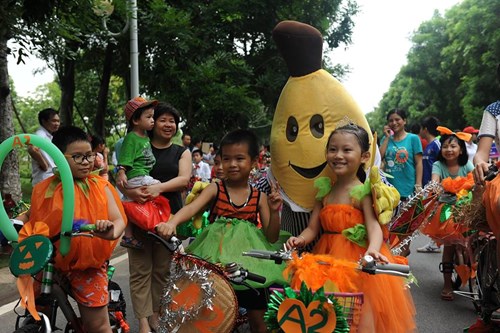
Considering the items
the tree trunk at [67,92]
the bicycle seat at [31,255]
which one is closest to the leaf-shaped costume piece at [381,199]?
the bicycle seat at [31,255]

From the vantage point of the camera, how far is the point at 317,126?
411 centimetres

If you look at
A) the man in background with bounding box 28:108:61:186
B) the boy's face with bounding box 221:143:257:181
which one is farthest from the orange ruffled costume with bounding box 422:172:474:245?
the man in background with bounding box 28:108:61:186

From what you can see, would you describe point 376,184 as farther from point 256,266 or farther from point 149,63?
point 149,63

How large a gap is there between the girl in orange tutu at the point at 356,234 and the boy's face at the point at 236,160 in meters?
0.49

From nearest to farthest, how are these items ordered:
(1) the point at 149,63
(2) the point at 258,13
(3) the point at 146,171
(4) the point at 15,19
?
1. (3) the point at 146,171
2. (4) the point at 15,19
3. (1) the point at 149,63
4. (2) the point at 258,13

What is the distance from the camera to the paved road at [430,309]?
518cm

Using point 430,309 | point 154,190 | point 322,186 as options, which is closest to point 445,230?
point 430,309

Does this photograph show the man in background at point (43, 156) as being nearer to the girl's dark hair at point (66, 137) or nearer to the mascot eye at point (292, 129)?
the girl's dark hair at point (66, 137)

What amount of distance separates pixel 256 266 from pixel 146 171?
145 cm

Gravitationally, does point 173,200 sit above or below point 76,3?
below

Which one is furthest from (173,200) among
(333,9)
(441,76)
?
(441,76)

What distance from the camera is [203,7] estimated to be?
50.3ft

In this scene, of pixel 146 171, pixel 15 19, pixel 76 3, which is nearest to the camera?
pixel 146 171

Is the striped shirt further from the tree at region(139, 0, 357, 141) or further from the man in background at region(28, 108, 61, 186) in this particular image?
the tree at region(139, 0, 357, 141)
